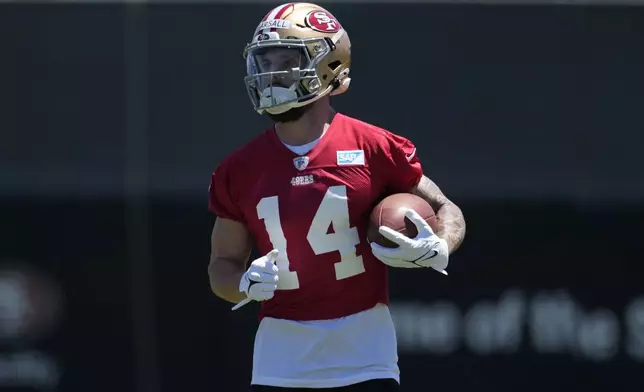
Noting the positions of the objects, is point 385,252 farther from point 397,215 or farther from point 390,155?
point 390,155

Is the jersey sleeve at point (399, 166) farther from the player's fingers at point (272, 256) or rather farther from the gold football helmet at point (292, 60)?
the player's fingers at point (272, 256)

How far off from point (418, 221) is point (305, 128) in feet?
1.54

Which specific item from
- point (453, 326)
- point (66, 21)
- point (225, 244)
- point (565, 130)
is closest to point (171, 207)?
point (66, 21)

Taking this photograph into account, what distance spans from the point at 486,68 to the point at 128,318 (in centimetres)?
208

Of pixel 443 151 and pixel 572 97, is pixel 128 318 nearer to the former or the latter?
pixel 443 151

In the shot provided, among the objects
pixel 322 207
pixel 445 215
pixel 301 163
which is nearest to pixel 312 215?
pixel 322 207

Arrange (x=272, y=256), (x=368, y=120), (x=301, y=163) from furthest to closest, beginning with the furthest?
1. (x=368, y=120)
2. (x=301, y=163)
3. (x=272, y=256)

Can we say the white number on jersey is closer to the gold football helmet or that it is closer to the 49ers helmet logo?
the gold football helmet

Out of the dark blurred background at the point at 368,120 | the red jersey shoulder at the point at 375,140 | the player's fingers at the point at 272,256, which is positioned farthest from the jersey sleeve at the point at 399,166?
the dark blurred background at the point at 368,120

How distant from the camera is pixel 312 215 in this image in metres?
3.21

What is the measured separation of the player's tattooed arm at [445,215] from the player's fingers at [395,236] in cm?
23

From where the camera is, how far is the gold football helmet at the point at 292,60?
3.23 meters

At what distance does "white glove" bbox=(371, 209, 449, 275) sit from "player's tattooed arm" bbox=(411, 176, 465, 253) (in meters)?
0.13

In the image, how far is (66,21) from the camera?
571cm
